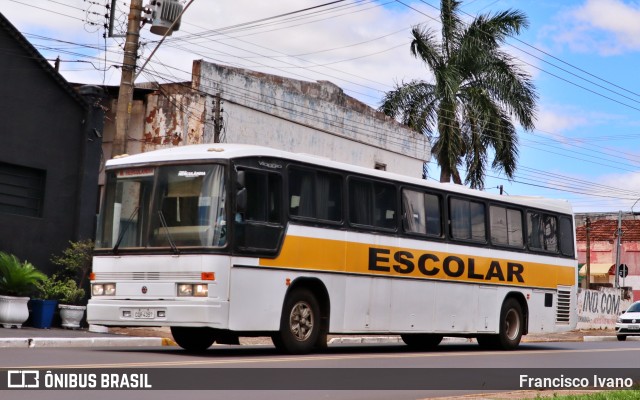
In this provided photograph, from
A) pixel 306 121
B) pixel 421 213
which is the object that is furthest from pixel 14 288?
pixel 306 121

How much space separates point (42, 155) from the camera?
81.8 feet

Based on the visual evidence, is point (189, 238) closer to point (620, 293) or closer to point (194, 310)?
point (194, 310)

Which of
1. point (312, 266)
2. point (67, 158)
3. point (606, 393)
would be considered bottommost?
point (606, 393)

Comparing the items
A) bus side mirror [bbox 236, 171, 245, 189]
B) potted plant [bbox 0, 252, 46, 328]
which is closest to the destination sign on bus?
bus side mirror [bbox 236, 171, 245, 189]

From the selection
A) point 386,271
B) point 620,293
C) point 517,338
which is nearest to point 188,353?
point 386,271

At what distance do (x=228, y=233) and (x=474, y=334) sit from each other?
7443mm

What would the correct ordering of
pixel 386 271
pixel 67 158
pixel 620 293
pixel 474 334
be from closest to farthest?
pixel 386 271 < pixel 474 334 < pixel 67 158 < pixel 620 293

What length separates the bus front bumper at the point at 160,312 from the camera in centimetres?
1459

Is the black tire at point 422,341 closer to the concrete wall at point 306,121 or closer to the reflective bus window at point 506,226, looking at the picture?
the reflective bus window at point 506,226

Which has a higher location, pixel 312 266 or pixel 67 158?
pixel 67 158

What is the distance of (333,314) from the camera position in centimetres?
1664

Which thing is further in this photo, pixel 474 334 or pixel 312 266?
pixel 474 334

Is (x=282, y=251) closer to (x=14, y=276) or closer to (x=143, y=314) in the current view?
(x=143, y=314)

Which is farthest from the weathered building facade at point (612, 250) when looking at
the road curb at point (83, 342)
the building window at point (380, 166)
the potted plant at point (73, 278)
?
the road curb at point (83, 342)
